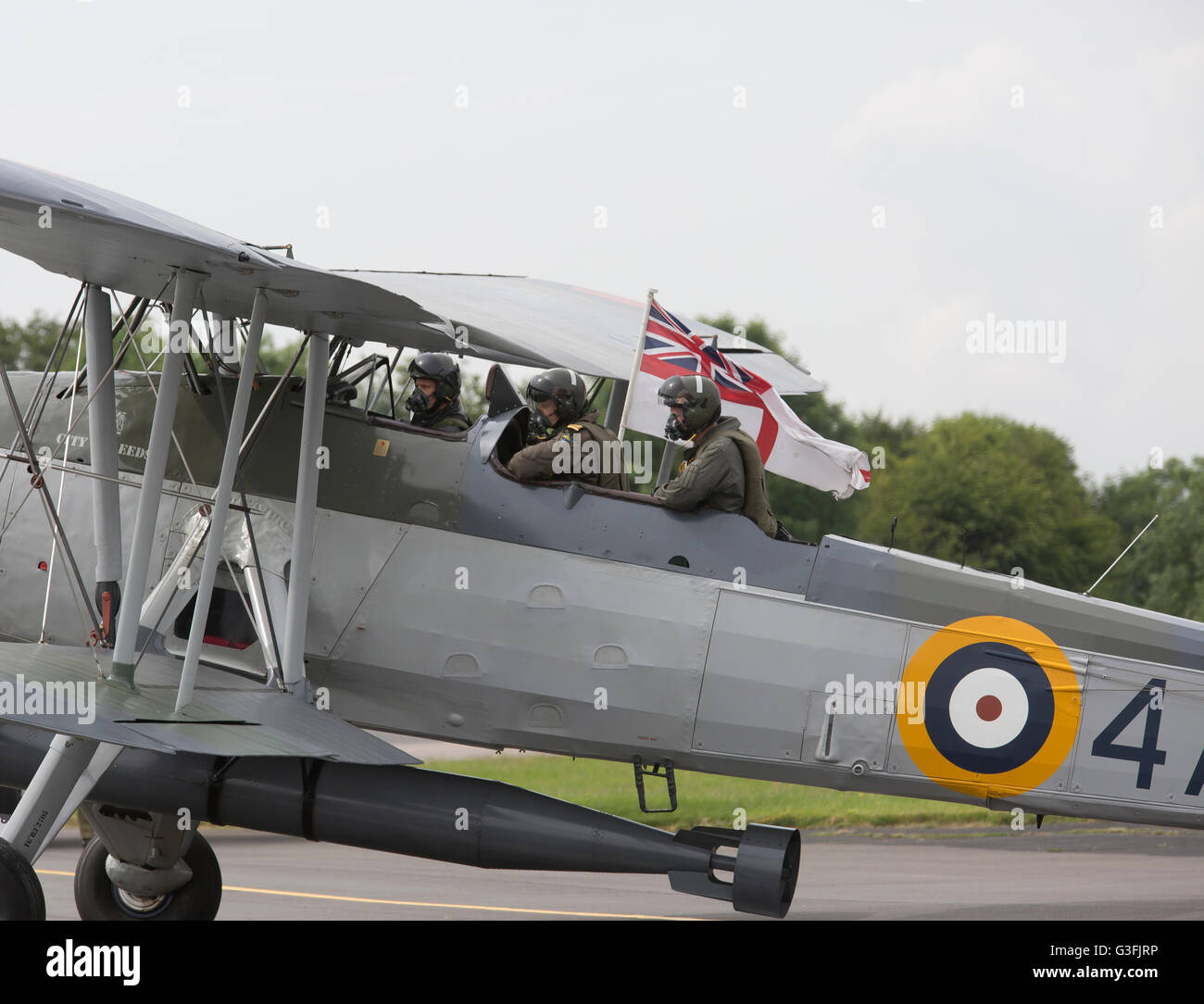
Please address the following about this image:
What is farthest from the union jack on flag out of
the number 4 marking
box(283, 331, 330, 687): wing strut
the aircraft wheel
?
the aircraft wheel

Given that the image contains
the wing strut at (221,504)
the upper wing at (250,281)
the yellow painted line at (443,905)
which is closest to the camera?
the upper wing at (250,281)

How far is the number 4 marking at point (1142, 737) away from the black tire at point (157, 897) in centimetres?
602

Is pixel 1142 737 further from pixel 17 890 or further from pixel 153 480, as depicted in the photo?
pixel 17 890

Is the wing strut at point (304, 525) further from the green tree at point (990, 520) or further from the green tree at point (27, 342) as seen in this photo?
the green tree at point (27, 342)

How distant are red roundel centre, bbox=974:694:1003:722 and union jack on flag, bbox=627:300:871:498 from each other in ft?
6.06

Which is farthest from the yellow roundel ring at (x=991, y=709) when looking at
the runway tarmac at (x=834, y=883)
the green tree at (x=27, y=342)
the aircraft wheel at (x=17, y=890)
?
the green tree at (x=27, y=342)

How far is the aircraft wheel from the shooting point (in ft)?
23.9

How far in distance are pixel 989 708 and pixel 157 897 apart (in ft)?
19.2

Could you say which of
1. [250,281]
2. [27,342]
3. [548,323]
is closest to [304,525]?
[250,281]

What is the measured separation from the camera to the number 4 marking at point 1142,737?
770 centimetres

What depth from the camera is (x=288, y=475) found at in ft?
27.8

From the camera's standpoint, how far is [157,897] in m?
9.62
